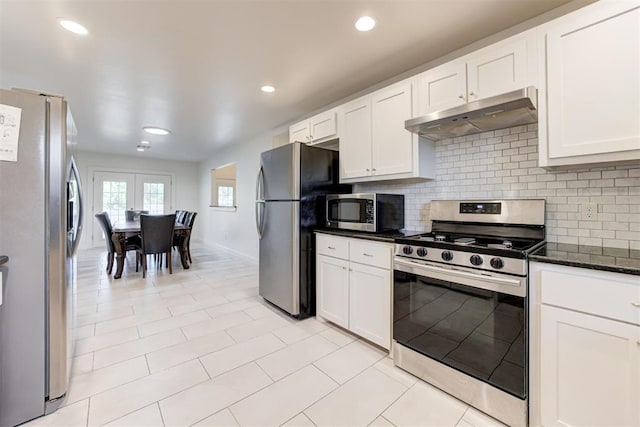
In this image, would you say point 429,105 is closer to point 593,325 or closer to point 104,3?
point 593,325

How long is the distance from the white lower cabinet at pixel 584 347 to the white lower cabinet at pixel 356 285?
0.90 m

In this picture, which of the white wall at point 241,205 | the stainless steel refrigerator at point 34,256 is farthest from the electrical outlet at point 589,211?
the white wall at point 241,205

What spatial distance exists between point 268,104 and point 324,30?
5.39ft

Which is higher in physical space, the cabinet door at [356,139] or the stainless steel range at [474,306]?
the cabinet door at [356,139]

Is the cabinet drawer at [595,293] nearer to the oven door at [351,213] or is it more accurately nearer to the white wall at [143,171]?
the oven door at [351,213]

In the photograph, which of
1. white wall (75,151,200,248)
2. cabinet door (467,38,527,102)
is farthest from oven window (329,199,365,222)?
white wall (75,151,200,248)

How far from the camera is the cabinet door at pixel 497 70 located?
162 cm

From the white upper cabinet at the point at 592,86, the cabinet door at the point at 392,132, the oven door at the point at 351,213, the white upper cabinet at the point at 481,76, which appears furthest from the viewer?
the oven door at the point at 351,213

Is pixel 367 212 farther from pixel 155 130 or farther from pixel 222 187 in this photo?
pixel 222 187

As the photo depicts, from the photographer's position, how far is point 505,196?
197cm

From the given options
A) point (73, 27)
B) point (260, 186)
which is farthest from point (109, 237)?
point (73, 27)

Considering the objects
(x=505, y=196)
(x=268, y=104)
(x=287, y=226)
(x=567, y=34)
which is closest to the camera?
(x=567, y=34)

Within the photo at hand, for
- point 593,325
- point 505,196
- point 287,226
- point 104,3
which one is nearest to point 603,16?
point 505,196

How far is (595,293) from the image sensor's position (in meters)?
1.18
